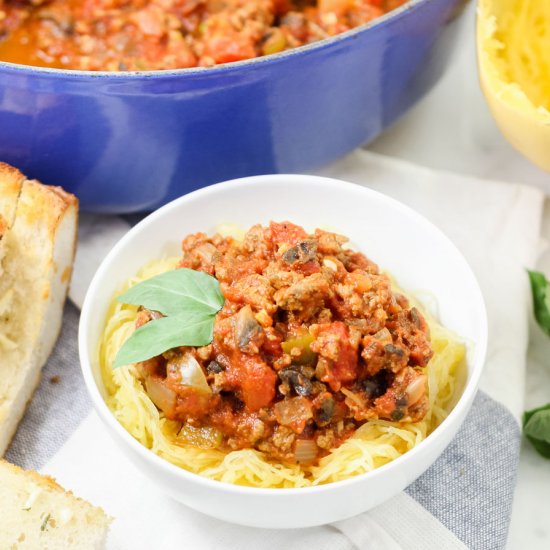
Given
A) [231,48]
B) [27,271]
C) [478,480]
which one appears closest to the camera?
[478,480]

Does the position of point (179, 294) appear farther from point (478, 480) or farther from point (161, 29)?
point (161, 29)

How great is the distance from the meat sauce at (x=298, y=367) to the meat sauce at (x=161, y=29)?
158 cm

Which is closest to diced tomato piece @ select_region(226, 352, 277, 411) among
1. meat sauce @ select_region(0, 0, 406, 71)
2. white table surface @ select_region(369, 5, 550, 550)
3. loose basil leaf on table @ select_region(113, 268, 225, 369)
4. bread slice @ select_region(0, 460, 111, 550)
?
loose basil leaf on table @ select_region(113, 268, 225, 369)

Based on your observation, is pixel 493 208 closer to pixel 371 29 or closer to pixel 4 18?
pixel 371 29

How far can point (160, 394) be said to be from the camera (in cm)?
316

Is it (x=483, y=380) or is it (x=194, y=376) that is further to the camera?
(x=483, y=380)

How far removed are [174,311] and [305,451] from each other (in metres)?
0.68

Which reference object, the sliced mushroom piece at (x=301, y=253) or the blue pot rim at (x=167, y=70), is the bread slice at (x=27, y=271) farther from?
the sliced mushroom piece at (x=301, y=253)

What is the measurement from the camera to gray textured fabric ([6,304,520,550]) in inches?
136

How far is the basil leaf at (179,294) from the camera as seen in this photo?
3172 mm

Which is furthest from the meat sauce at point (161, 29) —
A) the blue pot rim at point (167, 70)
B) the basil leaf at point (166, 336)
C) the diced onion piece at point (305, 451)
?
the diced onion piece at point (305, 451)

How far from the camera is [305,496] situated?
112 inches

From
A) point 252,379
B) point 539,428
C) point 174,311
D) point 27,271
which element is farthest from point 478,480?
point 27,271

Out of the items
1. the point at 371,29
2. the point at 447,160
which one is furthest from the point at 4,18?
the point at 447,160
